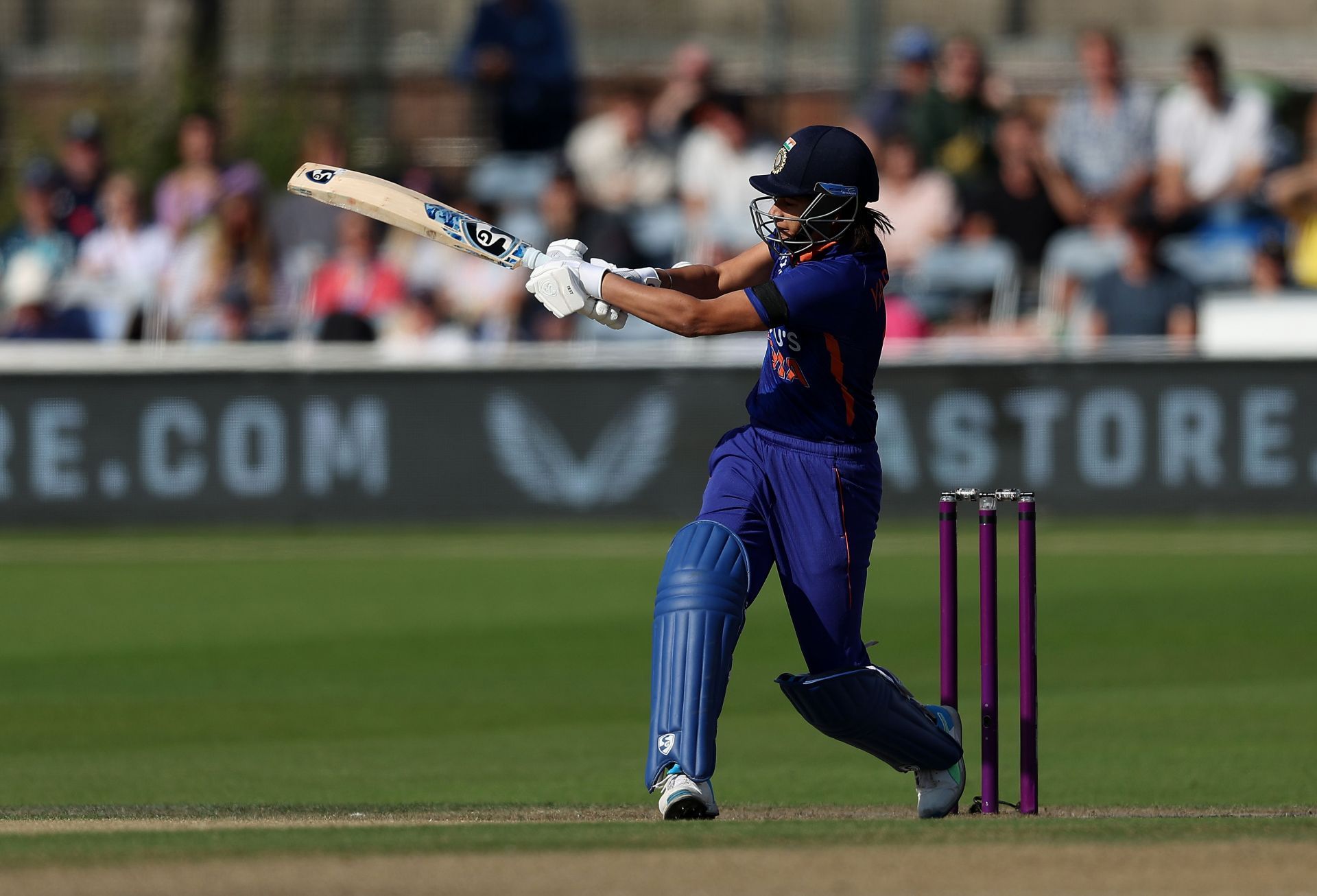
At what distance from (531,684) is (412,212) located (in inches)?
135

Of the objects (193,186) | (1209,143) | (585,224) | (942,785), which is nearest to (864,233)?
(942,785)

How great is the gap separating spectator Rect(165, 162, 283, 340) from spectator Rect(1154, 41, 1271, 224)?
6.95 meters

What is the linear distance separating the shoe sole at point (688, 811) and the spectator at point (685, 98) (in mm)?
12341

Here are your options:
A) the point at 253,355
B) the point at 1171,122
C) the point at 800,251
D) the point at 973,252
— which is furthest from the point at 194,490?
the point at 800,251

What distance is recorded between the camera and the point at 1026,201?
53.5ft

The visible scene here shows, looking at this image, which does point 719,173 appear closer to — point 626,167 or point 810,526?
point 626,167

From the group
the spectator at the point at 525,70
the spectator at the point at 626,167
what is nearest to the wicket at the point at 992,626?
the spectator at the point at 626,167

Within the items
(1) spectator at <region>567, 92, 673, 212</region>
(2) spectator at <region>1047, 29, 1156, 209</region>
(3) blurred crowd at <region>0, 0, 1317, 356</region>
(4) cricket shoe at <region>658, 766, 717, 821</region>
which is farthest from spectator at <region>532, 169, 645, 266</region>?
(4) cricket shoe at <region>658, 766, 717, 821</region>

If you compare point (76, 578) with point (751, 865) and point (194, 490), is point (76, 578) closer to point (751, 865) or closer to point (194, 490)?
point (194, 490)

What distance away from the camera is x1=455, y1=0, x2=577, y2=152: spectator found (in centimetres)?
1870

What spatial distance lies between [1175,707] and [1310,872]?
13.3 feet

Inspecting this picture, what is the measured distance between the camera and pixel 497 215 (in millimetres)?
17438

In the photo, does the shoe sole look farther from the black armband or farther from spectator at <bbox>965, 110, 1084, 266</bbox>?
spectator at <bbox>965, 110, 1084, 266</bbox>

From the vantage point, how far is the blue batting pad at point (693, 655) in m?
5.62
